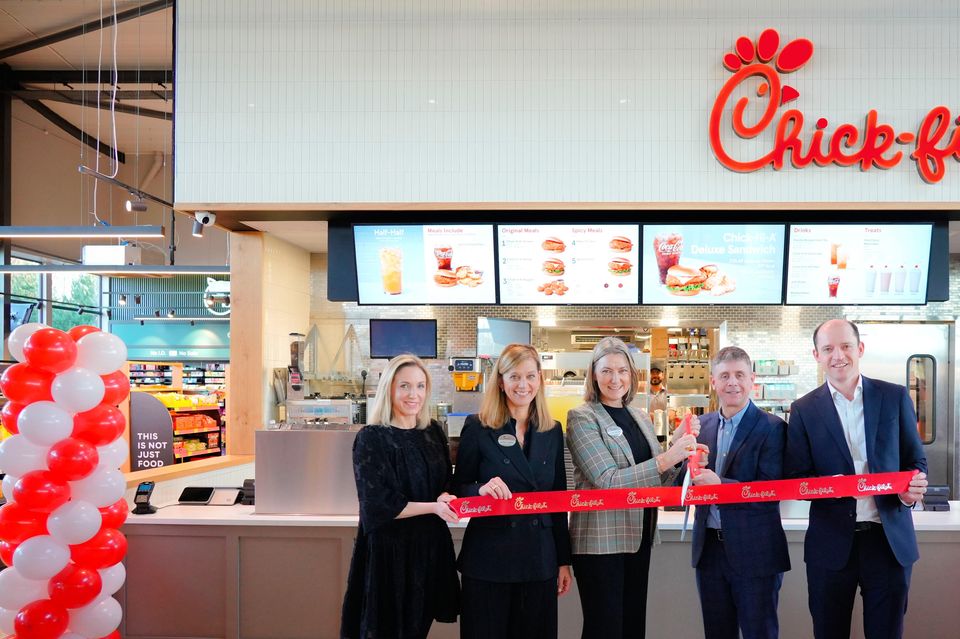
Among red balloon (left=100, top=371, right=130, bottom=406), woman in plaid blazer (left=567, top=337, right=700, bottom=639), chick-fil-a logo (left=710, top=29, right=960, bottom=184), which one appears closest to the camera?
woman in plaid blazer (left=567, top=337, right=700, bottom=639)

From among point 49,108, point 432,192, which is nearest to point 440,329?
point 432,192

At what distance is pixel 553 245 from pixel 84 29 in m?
6.68

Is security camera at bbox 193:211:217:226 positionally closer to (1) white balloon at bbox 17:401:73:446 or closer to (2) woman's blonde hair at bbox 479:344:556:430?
(1) white balloon at bbox 17:401:73:446

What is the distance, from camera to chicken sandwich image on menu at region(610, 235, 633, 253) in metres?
5.06

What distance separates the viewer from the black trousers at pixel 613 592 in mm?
2697

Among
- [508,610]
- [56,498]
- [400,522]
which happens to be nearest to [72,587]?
[56,498]

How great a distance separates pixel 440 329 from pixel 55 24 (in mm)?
5934

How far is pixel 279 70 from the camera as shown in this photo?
15.4ft

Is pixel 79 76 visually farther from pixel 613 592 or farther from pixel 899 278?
pixel 613 592

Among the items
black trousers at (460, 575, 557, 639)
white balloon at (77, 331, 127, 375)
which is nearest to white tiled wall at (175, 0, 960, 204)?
white balloon at (77, 331, 127, 375)

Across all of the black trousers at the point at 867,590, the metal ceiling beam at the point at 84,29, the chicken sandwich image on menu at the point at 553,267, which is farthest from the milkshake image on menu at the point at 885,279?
the metal ceiling beam at the point at 84,29

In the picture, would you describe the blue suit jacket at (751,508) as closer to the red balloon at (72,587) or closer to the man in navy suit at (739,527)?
the man in navy suit at (739,527)

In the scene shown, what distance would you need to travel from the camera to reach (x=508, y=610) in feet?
8.66

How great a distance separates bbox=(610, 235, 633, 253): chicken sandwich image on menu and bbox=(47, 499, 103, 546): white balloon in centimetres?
359
